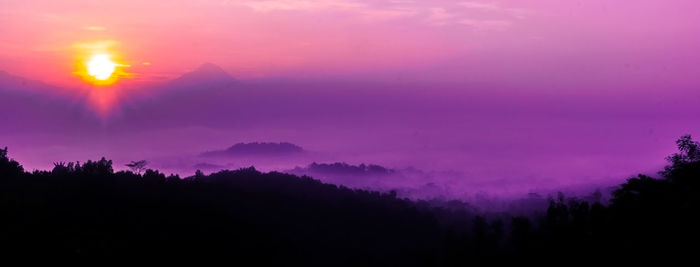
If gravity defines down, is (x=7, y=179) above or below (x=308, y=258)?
above

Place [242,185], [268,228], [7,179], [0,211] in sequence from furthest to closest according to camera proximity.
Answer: [242,185] → [268,228] → [7,179] → [0,211]

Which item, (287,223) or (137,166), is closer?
(287,223)

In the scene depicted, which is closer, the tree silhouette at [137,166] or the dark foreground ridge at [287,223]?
the dark foreground ridge at [287,223]

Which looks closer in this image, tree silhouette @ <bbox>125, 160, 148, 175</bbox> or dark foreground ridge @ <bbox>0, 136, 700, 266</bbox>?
dark foreground ridge @ <bbox>0, 136, 700, 266</bbox>

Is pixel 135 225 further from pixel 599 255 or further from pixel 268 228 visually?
pixel 599 255

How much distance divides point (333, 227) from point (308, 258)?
21803 mm

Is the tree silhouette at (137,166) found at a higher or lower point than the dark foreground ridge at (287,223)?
higher

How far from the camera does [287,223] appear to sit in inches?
5315

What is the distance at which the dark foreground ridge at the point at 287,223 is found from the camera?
6319 cm

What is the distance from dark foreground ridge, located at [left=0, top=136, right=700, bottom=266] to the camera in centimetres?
6319

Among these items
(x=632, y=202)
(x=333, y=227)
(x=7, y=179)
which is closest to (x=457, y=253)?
(x=632, y=202)

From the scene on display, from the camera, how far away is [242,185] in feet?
515

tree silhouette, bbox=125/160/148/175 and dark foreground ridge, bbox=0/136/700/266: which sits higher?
tree silhouette, bbox=125/160/148/175

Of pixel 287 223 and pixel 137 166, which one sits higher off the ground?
pixel 137 166
